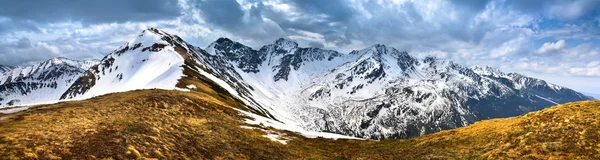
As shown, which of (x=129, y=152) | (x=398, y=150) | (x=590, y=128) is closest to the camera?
(x=129, y=152)

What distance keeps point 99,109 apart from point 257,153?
64.6 ft

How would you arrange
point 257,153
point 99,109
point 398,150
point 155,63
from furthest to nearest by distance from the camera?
point 155,63 → point 99,109 → point 398,150 → point 257,153

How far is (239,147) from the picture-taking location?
94.0 ft

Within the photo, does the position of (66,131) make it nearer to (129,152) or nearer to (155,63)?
(129,152)

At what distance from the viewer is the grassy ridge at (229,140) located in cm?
1961

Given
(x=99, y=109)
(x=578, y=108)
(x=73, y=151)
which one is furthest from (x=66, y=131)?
(x=578, y=108)

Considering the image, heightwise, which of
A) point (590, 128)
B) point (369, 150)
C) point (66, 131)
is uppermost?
point (590, 128)

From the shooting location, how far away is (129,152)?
1991cm

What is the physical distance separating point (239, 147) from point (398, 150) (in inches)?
613

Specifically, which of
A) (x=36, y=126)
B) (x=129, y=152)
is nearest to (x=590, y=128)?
(x=129, y=152)

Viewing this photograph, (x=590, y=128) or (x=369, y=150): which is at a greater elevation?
(x=590, y=128)

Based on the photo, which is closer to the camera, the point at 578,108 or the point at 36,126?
the point at 36,126

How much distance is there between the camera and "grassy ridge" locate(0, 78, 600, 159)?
64.3 feet

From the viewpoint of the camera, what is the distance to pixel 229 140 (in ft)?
101
